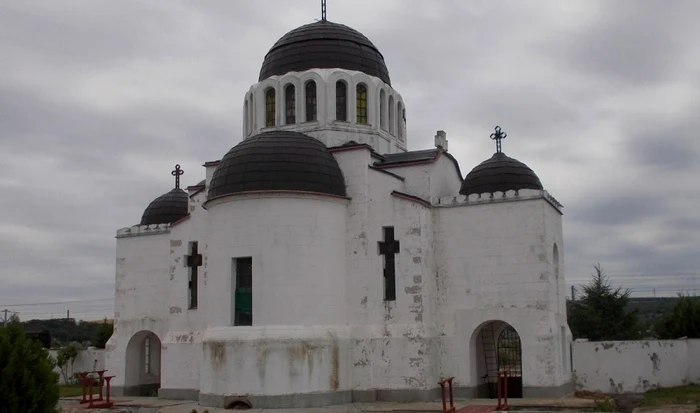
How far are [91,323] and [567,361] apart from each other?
259 feet

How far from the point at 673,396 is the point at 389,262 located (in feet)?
26.3

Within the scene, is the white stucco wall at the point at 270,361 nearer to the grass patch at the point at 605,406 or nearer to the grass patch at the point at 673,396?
the grass patch at the point at 605,406

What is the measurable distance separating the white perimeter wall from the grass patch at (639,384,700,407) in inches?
12.3

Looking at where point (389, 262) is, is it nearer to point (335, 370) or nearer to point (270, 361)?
point (335, 370)

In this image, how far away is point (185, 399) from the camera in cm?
2206

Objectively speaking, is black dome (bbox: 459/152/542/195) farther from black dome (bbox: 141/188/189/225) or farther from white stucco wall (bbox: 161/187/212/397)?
black dome (bbox: 141/188/189/225)

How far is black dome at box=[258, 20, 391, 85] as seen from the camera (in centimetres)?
2409

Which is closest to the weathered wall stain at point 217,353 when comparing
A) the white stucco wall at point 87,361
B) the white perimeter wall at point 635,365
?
the white perimeter wall at point 635,365

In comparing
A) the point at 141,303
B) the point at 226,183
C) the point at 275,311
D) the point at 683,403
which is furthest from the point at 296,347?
the point at 683,403

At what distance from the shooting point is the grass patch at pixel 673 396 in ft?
60.8

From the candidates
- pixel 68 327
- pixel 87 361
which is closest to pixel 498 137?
pixel 87 361

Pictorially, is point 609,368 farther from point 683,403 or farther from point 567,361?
point 683,403

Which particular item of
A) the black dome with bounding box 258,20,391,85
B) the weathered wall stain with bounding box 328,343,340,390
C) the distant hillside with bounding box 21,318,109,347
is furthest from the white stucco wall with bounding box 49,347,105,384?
the distant hillside with bounding box 21,318,109,347

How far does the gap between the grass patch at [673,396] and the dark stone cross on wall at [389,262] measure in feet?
22.6
